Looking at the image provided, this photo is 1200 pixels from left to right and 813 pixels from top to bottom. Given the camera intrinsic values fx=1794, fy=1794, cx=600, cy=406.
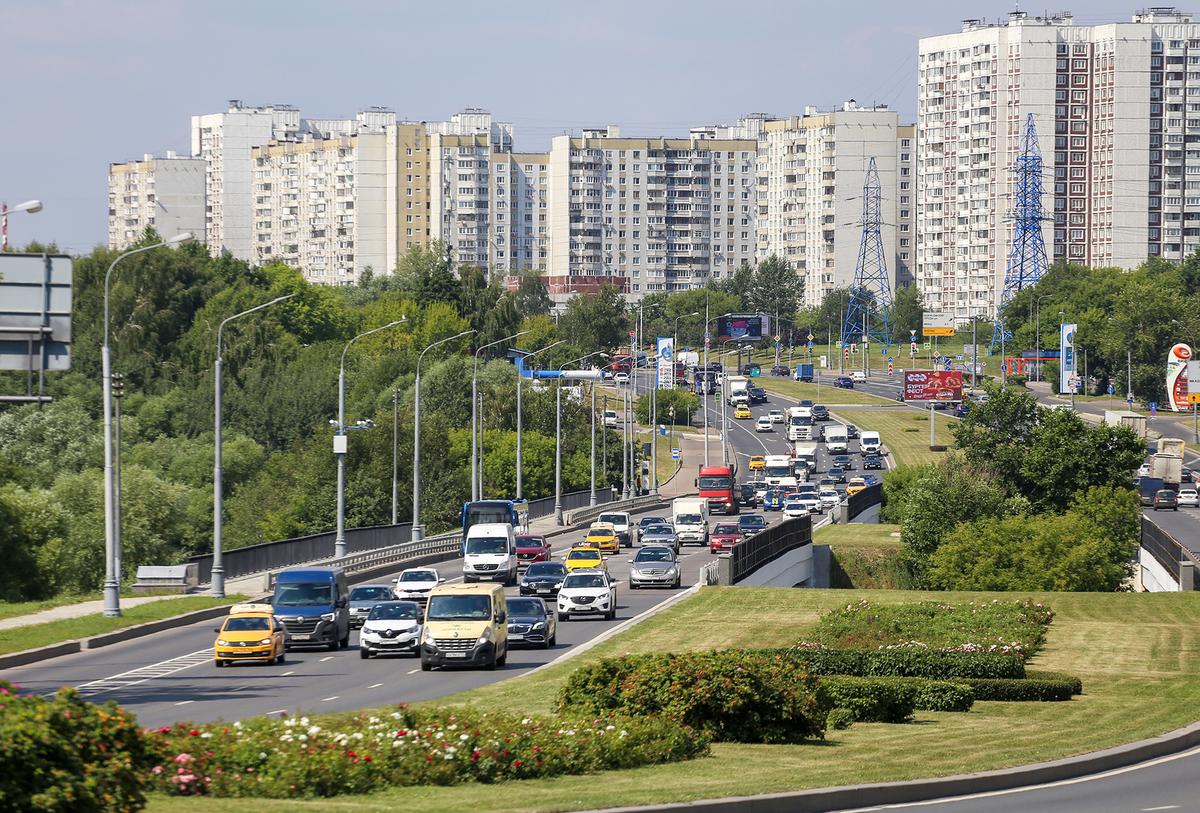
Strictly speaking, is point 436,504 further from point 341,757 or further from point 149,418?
point 341,757

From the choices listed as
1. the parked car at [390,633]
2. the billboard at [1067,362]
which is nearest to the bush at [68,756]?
the parked car at [390,633]

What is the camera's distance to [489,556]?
62.2 metres

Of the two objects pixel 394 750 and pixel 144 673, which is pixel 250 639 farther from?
Answer: pixel 394 750

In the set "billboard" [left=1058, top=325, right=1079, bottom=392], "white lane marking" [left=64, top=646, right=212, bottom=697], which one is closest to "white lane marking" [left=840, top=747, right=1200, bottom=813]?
"white lane marking" [left=64, top=646, right=212, bottom=697]

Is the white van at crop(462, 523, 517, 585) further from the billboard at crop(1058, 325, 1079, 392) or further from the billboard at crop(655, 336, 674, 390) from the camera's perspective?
the billboard at crop(1058, 325, 1079, 392)

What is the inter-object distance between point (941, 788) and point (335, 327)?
169675 millimetres

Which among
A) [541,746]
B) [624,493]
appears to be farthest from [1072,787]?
[624,493]

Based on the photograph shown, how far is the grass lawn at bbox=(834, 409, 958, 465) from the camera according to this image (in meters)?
139

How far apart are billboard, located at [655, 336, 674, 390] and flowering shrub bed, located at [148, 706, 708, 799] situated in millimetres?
132490

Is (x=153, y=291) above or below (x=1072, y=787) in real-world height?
above

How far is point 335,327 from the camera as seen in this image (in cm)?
18600

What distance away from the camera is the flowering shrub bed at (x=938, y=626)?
38062 millimetres

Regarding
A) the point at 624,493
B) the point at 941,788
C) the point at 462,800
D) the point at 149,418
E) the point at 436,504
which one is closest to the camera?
the point at 462,800

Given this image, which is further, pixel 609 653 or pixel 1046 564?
pixel 1046 564
